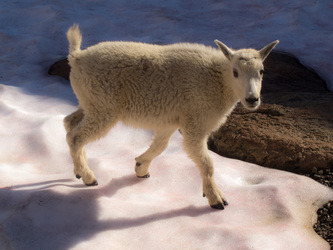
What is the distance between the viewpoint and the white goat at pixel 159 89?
388 centimetres

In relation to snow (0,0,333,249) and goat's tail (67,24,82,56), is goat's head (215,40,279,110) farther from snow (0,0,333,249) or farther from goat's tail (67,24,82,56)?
goat's tail (67,24,82,56)

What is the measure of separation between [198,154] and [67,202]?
150cm

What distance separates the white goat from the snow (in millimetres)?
444

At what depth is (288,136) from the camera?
16.8ft

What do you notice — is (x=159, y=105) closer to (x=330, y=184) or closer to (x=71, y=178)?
(x=71, y=178)

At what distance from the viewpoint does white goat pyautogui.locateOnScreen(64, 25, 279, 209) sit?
3883 millimetres

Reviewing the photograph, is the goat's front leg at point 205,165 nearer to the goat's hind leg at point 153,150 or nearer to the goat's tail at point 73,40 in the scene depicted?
the goat's hind leg at point 153,150

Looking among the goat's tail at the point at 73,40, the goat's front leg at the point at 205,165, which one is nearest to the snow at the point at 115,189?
the goat's front leg at the point at 205,165

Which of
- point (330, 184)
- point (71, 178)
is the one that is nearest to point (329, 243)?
point (330, 184)

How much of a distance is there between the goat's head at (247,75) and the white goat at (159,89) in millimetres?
11

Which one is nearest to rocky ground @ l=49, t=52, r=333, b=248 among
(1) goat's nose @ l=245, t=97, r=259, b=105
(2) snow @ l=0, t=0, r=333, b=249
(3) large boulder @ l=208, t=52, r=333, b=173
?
(3) large boulder @ l=208, t=52, r=333, b=173

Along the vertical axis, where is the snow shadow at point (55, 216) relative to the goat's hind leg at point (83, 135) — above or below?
below

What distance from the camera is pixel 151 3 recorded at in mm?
10258

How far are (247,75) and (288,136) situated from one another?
178 centimetres
